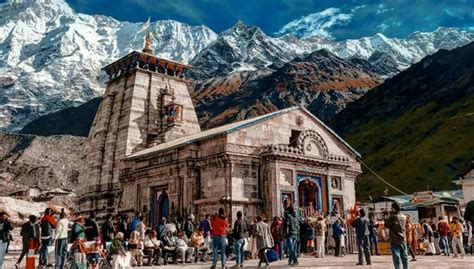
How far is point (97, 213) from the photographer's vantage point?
38.2 meters

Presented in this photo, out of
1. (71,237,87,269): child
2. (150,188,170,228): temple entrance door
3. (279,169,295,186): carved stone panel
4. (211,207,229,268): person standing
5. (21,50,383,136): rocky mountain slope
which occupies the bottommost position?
(71,237,87,269): child

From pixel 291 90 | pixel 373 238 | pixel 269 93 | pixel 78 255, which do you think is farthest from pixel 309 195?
pixel 269 93

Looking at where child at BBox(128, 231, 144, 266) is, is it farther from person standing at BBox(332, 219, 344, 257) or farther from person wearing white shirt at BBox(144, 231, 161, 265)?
person standing at BBox(332, 219, 344, 257)

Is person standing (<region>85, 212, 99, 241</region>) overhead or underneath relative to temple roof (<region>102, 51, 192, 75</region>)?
underneath

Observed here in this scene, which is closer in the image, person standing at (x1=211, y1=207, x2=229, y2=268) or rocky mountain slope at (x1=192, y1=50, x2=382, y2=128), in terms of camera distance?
person standing at (x1=211, y1=207, x2=229, y2=268)

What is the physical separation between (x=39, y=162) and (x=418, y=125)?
256 ft

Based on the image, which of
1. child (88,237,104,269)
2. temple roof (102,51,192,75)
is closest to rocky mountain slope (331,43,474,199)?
temple roof (102,51,192,75)

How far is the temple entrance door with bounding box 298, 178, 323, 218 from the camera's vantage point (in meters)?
28.0

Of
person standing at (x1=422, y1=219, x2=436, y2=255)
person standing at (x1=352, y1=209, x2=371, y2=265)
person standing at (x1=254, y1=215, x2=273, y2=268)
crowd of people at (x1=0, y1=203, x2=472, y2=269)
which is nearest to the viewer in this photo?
crowd of people at (x1=0, y1=203, x2=472, y2=269)

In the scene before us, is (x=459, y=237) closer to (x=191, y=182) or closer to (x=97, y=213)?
(x=191, y=182)

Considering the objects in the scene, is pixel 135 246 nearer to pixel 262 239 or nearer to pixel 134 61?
pixel 262 239

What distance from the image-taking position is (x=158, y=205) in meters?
29.9

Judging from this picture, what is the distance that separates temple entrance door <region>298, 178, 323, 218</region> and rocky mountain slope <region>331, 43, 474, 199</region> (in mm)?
56035

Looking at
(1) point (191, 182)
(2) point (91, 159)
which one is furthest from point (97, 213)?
(1) point (191, 182)
